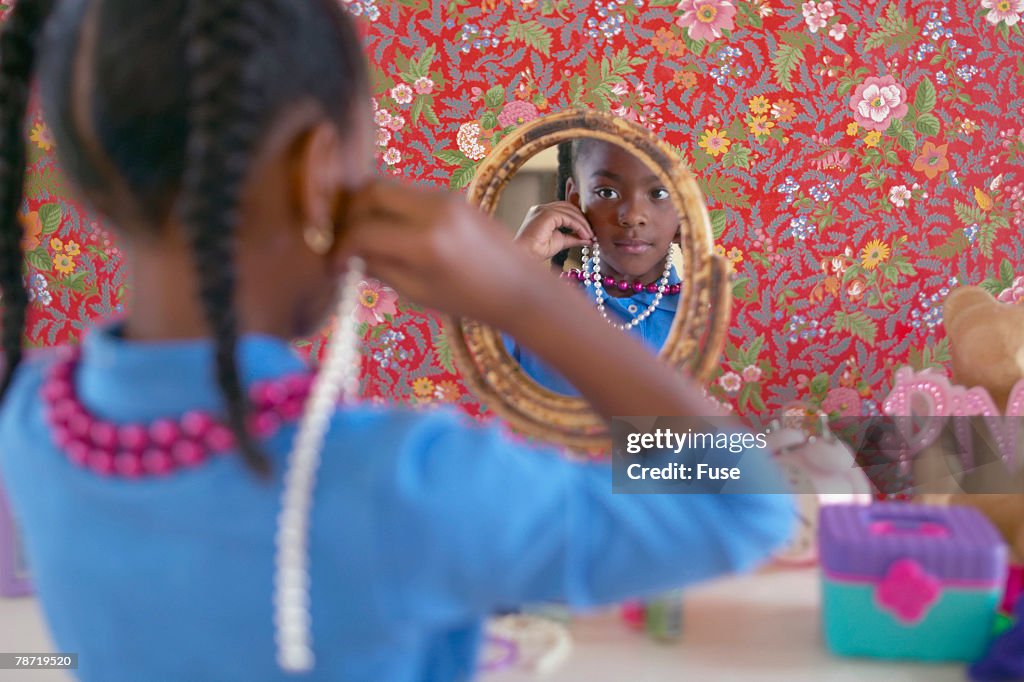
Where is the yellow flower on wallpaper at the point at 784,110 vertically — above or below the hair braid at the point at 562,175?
above

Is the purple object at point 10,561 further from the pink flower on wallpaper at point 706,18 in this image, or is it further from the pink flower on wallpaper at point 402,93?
the pink flower on wallpaper at point 706,18

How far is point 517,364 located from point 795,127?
1.27ft

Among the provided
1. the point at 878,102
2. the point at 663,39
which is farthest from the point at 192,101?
the point at 878,102

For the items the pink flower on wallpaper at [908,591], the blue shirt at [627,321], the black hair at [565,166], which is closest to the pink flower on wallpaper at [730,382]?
the blue shirt at [627,321]

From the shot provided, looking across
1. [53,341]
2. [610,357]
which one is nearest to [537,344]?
[610,357]

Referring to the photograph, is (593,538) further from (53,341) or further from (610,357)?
(53,341)

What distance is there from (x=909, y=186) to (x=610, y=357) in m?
0.64

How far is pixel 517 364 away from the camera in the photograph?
0.90 meters

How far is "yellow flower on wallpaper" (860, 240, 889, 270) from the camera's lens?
3.05ft

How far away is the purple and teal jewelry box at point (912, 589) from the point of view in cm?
64

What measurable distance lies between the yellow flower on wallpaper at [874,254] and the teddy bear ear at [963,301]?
0.08 meters

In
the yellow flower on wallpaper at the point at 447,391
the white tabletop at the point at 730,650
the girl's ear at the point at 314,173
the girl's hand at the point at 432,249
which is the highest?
the yellow flower on wallpaper at the point at 447,391

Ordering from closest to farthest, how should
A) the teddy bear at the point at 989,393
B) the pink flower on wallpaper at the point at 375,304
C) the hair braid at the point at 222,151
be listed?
the hair braid at the point at 222,151
the teddy bear at the point at 989,393
the pink flower on wallpaper at the point at 375,304

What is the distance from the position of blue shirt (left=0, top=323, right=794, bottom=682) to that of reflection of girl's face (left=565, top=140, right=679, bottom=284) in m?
0.50
